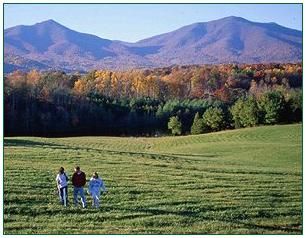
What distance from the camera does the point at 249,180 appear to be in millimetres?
25062

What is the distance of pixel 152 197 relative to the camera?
64.6ft

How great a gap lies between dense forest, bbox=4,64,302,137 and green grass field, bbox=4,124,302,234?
3029 millimetres

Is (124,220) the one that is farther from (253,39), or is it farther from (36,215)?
(253,39)

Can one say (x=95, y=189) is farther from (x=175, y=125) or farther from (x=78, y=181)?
(x=175, y=125)

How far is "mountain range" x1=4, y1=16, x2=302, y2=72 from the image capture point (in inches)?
1105

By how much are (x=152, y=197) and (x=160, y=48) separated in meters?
19.9

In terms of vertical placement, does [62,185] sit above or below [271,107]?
below

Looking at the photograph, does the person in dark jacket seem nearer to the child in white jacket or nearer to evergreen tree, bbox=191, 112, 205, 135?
the child in white jacket

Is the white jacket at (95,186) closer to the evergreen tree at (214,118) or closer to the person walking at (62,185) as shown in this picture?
the person walking at (62,185)

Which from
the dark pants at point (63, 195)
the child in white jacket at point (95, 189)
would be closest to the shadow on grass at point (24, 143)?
the dark pants at point (63, 195)

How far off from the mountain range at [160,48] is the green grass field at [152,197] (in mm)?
6668

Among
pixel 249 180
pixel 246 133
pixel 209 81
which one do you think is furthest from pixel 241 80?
pixel 249 180

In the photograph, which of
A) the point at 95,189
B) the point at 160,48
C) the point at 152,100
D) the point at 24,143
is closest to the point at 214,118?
the point at 152,100

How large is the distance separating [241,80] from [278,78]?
3814 millimetres
